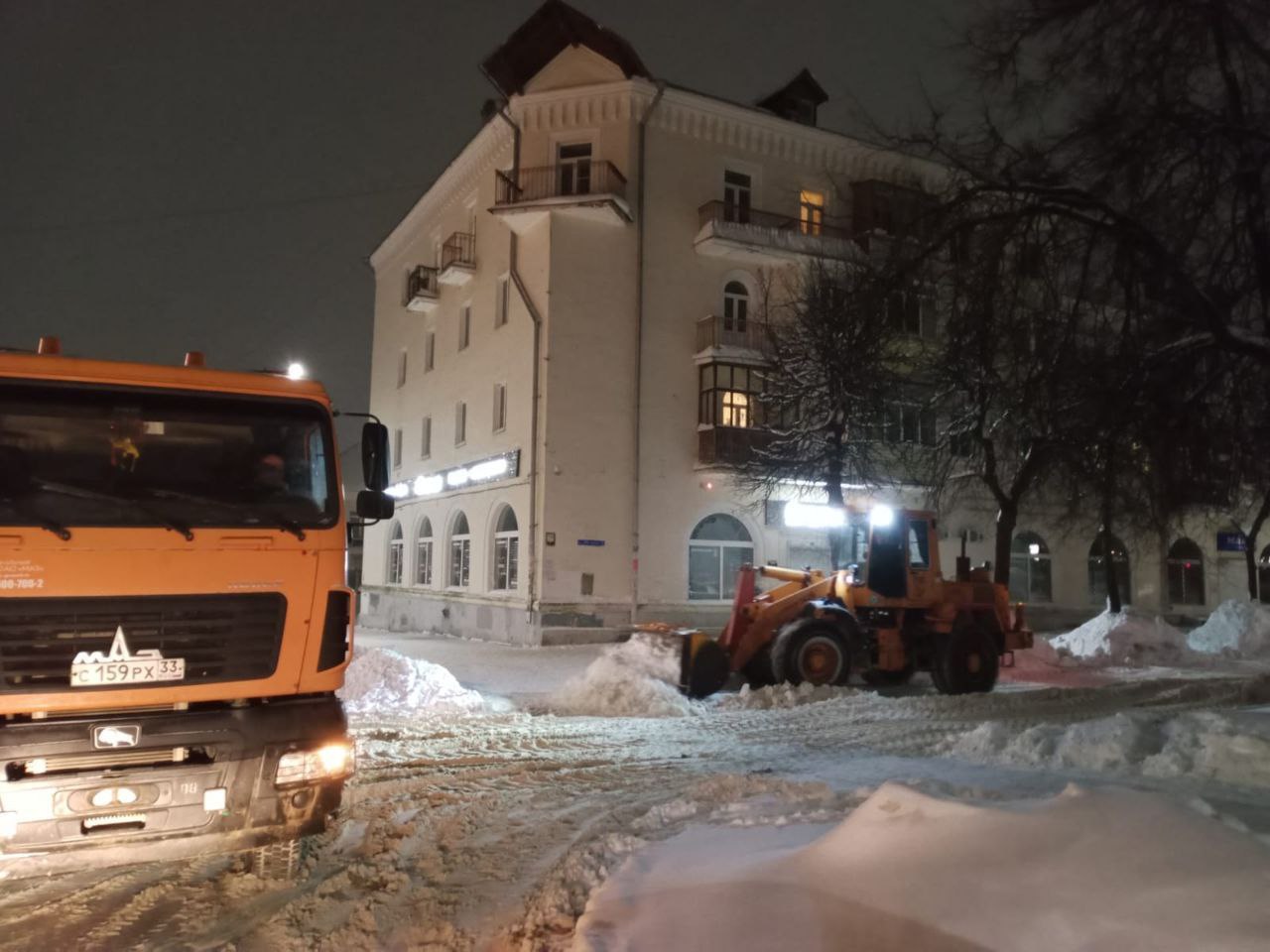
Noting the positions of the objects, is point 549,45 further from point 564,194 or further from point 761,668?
point 761,668

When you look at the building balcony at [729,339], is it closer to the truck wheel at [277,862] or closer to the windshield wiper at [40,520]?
the truck wheel at [277,862]

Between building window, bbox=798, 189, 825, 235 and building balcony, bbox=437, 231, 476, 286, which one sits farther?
building balcony, bbox=437, 231, 476, 286

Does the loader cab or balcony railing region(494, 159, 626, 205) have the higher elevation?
balcony railing region(494, 159, 626, 205)

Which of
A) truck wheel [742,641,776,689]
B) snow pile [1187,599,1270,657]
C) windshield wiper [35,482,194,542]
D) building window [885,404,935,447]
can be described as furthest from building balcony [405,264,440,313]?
windshield wiper [35,482,194,542]

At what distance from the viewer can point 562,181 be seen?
949 inches

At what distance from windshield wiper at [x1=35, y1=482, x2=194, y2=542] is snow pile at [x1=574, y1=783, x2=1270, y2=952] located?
9.57 feet

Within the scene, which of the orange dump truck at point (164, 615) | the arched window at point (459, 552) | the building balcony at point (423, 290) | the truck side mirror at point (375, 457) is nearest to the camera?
the orange dump truck at point (164, 615)

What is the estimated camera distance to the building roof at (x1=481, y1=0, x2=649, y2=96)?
23.8 meters

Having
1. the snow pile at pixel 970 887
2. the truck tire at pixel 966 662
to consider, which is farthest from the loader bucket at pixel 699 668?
the snow pile at pixel 970 887

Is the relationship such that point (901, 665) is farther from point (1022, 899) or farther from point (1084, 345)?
point (1022, 899)

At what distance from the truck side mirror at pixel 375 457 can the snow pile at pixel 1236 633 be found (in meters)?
20.1

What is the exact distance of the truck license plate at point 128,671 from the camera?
4.57 metres

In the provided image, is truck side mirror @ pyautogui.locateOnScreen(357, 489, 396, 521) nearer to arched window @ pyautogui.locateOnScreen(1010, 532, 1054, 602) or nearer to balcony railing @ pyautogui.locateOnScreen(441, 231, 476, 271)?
balcony railing @ pyautogui.locateOnScreen(441, 231, 476, 271)

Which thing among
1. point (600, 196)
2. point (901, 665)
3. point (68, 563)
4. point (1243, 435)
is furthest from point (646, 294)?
point (68, 563)
